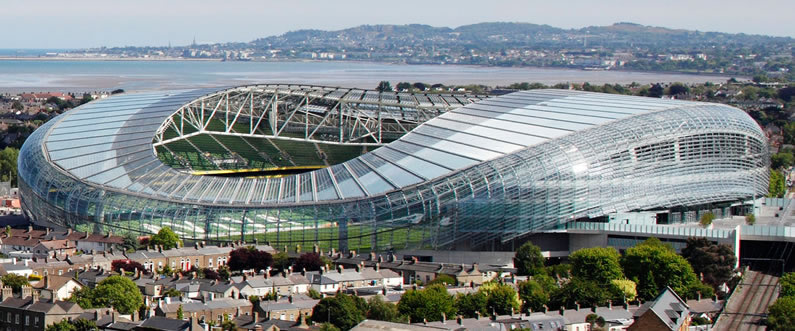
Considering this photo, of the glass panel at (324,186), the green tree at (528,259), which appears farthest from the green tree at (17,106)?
the green tree at (528,259)

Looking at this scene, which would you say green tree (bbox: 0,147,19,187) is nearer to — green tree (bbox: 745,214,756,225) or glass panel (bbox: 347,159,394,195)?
glass panel (bbox: 347,159,394,195)

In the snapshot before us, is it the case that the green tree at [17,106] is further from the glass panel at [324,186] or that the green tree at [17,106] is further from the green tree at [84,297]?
the green tree at [84,297]

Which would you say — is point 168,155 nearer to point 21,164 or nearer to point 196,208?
point 21,164

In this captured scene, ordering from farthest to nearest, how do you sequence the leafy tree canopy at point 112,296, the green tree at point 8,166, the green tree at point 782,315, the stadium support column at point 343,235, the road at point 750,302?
the green tree at point 8,166 < the stadium support column at point 343,235 < the road at point 750,302 < the leafy tree canopy at point 112,296 < the green tree at point 782,315

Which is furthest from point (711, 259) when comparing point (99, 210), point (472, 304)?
point (99, 210)

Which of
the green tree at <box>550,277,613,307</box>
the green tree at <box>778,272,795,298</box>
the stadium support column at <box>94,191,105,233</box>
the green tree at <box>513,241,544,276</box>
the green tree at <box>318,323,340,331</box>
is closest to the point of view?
the green tree at <box>318,323,340,331</box>

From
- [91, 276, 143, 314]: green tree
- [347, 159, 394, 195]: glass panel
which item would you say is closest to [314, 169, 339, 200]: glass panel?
[347, 159, 394, 195]: glass panel
